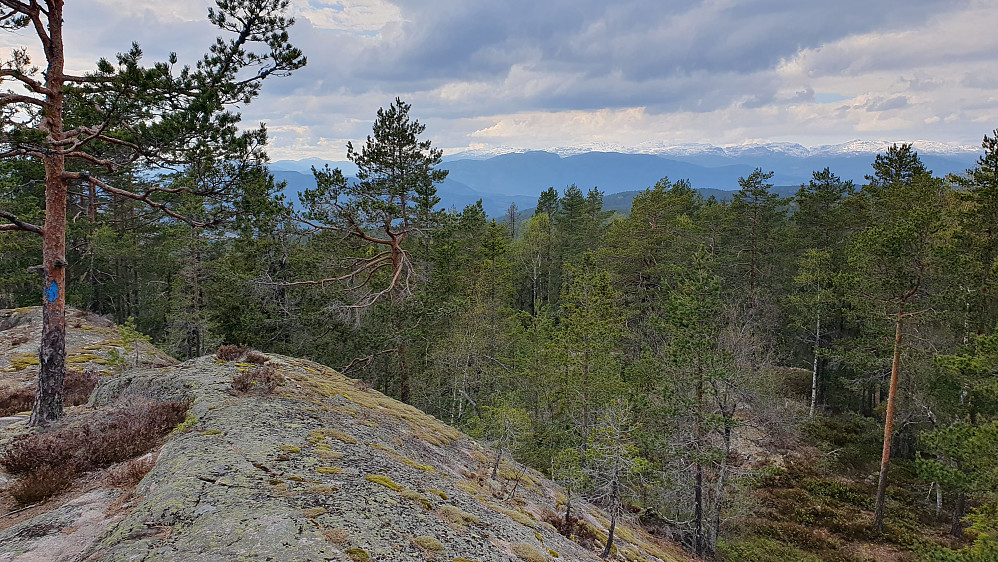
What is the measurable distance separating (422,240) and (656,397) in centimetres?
1036

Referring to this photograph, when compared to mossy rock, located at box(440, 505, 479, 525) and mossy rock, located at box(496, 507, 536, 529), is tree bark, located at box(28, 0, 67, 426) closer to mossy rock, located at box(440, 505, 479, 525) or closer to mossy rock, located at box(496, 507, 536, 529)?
mossy rock, located at box(440, 505, 479, 525)

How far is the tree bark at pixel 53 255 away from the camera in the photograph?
6.61m

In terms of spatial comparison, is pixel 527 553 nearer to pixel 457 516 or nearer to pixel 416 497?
pixel 457 516

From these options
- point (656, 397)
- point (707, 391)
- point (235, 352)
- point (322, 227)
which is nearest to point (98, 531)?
point (235, 352)

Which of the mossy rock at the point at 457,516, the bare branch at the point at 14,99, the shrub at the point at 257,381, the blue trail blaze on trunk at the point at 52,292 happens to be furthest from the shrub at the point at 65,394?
the mossy rock at the point at 457,516

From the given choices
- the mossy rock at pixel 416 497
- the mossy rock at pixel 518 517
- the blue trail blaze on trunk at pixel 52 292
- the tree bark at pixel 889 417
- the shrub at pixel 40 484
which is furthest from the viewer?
the tree bark at pixel 889 417

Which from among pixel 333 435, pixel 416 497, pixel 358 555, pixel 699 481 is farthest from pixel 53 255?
pixel 699 481

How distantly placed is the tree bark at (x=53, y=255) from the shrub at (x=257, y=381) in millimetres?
2515

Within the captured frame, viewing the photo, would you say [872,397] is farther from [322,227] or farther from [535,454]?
[322,227]

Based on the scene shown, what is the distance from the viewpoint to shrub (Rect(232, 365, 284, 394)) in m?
7.39

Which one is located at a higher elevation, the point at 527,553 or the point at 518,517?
the point at 527,553

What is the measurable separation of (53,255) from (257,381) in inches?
142

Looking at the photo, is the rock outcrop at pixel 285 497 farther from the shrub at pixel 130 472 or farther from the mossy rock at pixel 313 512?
the shrub at pixel 130 472

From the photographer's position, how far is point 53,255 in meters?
6.90
